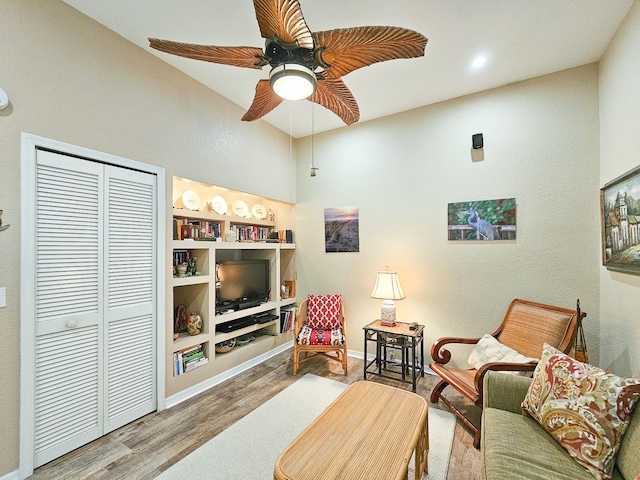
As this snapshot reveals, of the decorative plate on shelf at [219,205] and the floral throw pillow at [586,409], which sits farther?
the decorative plate on shelf at [219,205]

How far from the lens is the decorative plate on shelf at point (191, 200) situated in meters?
3.05

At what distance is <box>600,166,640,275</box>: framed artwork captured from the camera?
6.04 ft

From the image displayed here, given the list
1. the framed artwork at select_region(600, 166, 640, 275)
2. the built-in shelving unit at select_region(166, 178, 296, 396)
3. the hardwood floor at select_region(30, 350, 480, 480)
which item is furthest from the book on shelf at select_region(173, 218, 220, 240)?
the framed artwork at select_region(600, 166, 640, 275)

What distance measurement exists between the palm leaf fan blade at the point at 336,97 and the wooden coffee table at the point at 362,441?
6.69 feet

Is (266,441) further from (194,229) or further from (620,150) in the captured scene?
(620,150)

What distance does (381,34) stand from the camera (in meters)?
1.33

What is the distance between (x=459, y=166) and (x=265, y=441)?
320cm

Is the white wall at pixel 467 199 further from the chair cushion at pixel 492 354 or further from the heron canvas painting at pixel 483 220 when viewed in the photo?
the chair cushion at pixel 492 354

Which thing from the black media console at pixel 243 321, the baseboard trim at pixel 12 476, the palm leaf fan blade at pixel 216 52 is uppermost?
the palm leaf fan blade at pixel 216 52

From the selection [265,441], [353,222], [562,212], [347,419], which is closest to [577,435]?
[347,419]

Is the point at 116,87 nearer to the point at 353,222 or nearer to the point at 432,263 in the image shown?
the point at 353,222

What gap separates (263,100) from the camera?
6.50 ft

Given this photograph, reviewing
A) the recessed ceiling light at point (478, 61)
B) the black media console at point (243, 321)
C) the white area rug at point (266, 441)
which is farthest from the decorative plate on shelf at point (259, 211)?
the recessed ceiling light at point (478, 61)

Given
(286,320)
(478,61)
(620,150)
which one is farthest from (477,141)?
(286,320)
